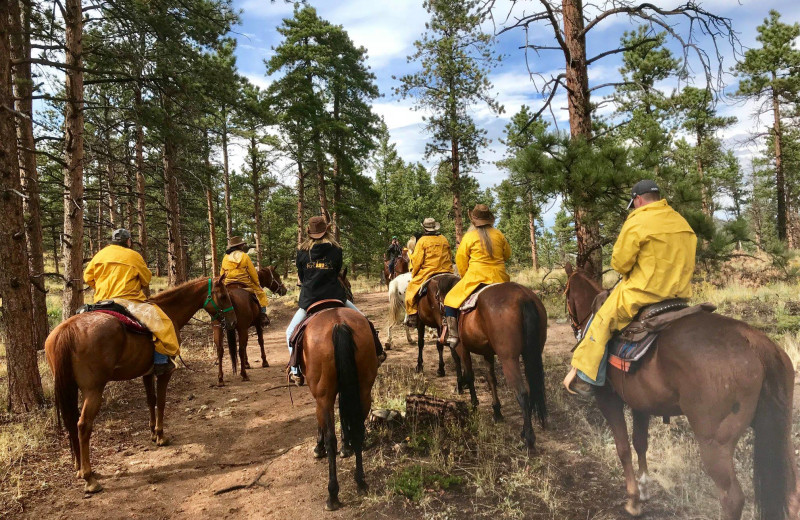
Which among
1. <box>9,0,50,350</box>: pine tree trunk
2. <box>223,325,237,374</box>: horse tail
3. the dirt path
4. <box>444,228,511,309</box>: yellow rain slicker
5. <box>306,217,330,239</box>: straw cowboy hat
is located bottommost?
the dirt path

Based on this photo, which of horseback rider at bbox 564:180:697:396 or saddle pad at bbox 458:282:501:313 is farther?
saddle pad at bbox 458:282:501:313

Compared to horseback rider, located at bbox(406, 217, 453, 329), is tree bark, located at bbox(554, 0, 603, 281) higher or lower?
higher

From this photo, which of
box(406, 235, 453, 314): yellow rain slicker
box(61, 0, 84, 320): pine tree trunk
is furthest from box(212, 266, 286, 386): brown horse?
box(406, 235, 453, 314): yellow rain slicker

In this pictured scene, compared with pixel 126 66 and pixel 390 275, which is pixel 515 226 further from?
pixel 126 66

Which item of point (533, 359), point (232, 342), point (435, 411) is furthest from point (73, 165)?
point (533, 359)

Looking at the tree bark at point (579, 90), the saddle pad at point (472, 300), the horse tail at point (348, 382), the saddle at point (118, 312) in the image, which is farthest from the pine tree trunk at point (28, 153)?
the tree bark at point (579, 90)

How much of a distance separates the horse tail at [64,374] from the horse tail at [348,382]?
3.15 m

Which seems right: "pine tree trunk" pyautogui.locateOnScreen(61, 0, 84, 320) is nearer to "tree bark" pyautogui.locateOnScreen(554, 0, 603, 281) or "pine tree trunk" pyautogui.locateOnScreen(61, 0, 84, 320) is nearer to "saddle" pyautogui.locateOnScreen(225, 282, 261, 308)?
"saddle" pyautogui.locateOnScreen(225, 282, 261, 308)

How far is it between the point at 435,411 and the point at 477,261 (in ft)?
6.93

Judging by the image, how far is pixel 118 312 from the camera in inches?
200

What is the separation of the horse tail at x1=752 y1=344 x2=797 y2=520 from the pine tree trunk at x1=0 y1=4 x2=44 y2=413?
856 cm

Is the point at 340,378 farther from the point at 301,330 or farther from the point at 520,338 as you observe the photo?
the point at 520,338

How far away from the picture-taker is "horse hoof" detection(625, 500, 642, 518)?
3.35 metres

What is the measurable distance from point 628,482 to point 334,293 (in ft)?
11.3
